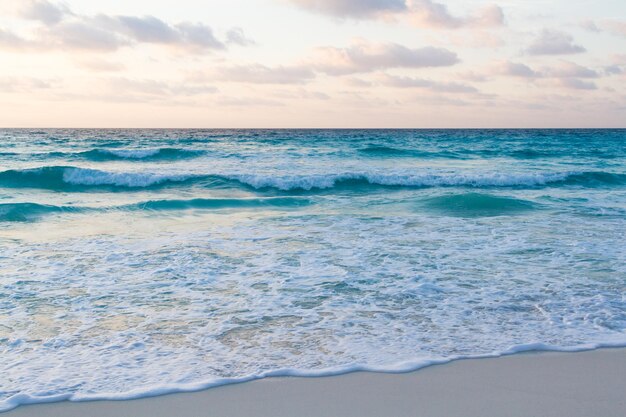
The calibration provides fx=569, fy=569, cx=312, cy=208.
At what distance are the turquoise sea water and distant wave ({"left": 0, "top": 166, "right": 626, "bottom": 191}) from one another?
4.51 meters

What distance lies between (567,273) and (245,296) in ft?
13.0

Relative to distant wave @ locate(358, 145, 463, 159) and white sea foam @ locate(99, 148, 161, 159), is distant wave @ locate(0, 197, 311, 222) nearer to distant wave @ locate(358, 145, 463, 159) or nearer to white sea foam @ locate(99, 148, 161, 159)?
white sea foam @ locate(99, 148, 161, 159)

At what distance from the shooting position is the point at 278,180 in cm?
1952

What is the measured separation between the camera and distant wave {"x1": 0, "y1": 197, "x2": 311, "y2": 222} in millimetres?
12367

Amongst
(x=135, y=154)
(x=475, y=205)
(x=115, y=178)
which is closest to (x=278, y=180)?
(x=115, y=178)

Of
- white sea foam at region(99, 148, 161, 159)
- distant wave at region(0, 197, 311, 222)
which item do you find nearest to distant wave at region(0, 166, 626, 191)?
distant wave at region(0, 197, 311, 222)

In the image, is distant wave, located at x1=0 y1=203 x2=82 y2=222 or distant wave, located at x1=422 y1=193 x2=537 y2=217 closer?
distant wave, located at x1=0 y1=203 x2=82 y2=222

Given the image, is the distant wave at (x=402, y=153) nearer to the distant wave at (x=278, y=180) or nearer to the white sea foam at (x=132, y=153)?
the distant wave at (x=278, y=180)

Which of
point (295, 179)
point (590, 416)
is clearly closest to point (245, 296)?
point (590, 416)

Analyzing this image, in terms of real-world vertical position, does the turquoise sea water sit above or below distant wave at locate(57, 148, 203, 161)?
below

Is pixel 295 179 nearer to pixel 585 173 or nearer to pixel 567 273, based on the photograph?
pixel 585 173

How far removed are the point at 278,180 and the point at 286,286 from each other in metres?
13.2

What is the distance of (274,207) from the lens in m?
14.0

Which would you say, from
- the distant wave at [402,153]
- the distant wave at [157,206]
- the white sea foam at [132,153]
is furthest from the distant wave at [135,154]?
the distant wave at [157,206]
